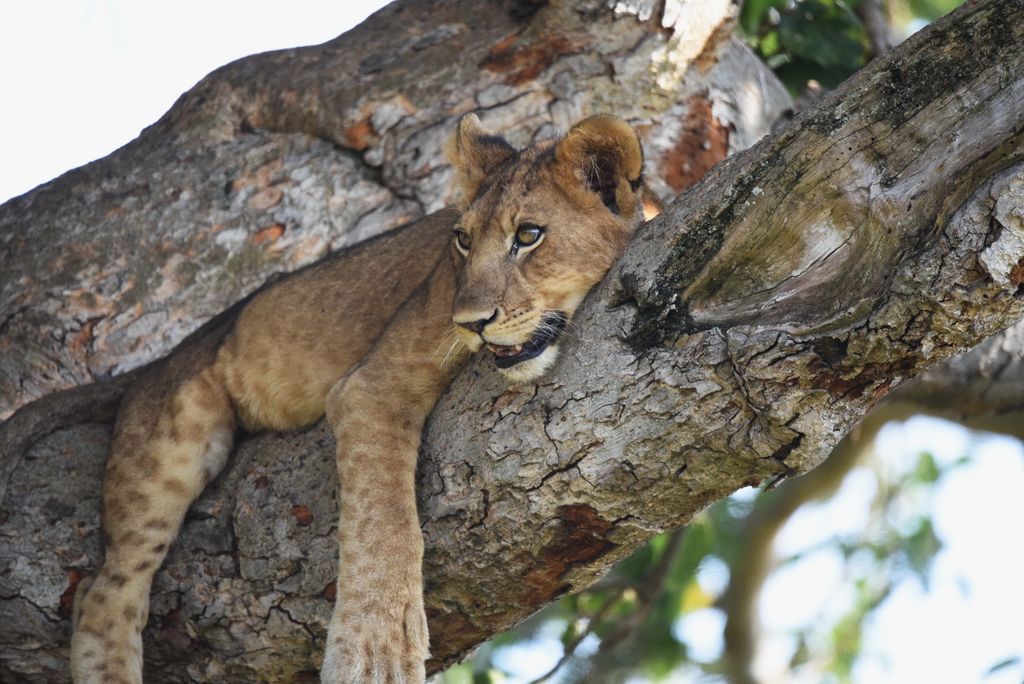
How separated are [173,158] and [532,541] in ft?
12.9

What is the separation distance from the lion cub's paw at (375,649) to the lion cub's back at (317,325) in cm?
141

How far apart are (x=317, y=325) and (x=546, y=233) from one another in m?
1.41

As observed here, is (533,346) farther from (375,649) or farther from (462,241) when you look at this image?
(375,649)

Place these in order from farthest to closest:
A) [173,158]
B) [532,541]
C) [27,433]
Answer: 1. [173,158]
2. [27,433]
3. [532,541]

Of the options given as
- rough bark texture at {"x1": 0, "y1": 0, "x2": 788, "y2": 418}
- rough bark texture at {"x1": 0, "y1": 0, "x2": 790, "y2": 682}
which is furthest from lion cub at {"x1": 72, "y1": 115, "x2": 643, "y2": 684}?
rough bark texture at {"x1": 0, "y1": 0, "x2": 788, "y2": 418}

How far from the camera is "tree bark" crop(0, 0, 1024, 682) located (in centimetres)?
315

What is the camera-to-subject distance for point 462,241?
4.94 m

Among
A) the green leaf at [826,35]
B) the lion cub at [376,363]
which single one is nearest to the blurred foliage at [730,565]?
the green leaf at [826,35]

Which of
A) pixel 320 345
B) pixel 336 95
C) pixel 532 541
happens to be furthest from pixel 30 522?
pixel 336 95

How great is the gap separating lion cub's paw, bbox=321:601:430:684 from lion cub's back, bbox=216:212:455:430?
55.7 inches

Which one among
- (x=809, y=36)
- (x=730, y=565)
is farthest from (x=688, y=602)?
(x=809, y=36)

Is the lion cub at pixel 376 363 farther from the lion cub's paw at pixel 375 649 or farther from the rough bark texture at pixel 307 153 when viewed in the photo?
the rough bark texture at pixel 307 153

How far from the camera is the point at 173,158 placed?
22.6ft

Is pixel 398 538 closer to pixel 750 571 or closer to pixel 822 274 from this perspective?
pixel 822 274
